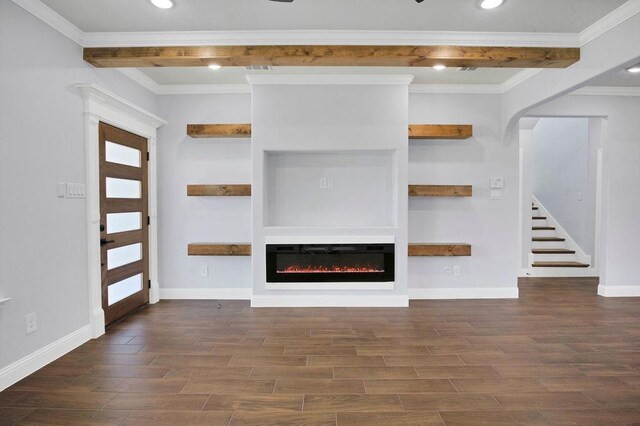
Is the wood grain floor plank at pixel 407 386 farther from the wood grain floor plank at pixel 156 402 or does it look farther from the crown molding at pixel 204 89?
the crown molding at pixel 204 89

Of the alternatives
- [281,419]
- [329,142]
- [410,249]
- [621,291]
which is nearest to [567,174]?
[621,291]

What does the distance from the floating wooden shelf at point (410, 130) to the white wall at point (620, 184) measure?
1.57 metres

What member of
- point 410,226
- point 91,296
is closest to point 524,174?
point 410,226

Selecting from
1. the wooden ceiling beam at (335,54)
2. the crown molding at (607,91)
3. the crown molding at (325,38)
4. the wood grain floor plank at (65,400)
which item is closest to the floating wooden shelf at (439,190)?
the wooden ceiling beam at (335,54)

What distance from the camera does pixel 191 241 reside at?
4.39 metres

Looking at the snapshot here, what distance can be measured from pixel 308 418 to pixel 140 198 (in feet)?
10.7

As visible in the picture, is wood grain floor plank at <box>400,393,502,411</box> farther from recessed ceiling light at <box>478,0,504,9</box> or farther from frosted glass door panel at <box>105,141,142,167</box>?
frosted glass door panel at <box>105,141,142,167</box>

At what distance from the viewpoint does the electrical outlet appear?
2475 mm

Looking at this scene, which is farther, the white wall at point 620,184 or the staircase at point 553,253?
the staircase at point 553,253

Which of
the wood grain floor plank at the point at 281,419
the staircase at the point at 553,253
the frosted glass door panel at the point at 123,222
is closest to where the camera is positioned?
the wood grain floor plank at the point at 281,419

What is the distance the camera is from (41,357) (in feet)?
8.43

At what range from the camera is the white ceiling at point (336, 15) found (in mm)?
2574

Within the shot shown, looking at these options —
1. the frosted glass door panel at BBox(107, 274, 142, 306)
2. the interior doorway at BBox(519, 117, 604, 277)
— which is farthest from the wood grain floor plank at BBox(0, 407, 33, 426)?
Result: the interior doorway at BBox(519, 117, 604, 277)

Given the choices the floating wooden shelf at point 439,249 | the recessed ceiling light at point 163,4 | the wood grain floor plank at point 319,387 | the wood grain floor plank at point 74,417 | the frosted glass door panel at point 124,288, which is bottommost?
the wood grain floor plank at point 74,417
